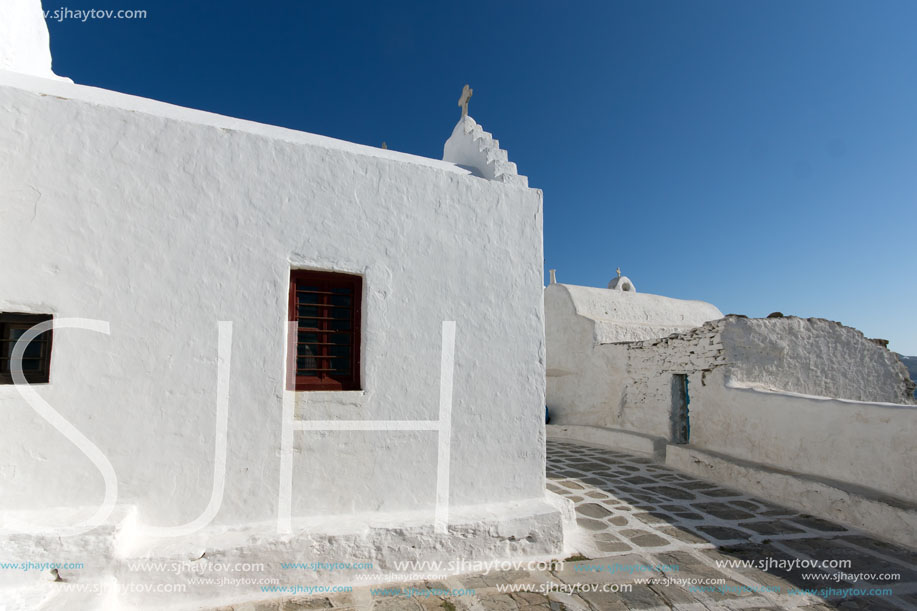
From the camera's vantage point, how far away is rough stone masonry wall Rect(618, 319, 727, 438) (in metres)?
6.80

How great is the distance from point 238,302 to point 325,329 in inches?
24.2

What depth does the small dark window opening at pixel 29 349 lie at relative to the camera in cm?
277

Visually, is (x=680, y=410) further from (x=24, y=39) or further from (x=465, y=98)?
(x=24, y=39)

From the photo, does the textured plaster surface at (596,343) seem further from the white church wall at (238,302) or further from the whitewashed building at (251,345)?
the white church wall at (238,302)

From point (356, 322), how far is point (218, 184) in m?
1.30

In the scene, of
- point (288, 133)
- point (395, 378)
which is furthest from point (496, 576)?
point (288, 133)

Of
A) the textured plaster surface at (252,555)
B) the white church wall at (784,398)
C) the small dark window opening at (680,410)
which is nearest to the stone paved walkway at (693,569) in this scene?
the textured plaster surface at (252,555)

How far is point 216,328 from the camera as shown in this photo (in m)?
3.06

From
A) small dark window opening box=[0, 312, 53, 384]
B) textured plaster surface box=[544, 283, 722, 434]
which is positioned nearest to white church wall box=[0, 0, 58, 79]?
small dark window opening box=[0, 312, 53, 384]

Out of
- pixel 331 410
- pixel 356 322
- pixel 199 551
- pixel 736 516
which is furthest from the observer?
pixel 736 516

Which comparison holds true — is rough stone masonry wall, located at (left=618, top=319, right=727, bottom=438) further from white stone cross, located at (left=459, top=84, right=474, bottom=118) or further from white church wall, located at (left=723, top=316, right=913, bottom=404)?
white stone cross, located at (left=459, top=84, right=474, bottom=118)

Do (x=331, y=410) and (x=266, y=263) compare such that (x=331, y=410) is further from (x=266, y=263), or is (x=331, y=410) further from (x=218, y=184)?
(x=218, y=184)

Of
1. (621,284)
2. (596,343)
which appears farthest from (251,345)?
(621,284)

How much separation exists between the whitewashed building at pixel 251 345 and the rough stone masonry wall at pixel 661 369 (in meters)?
4.12
